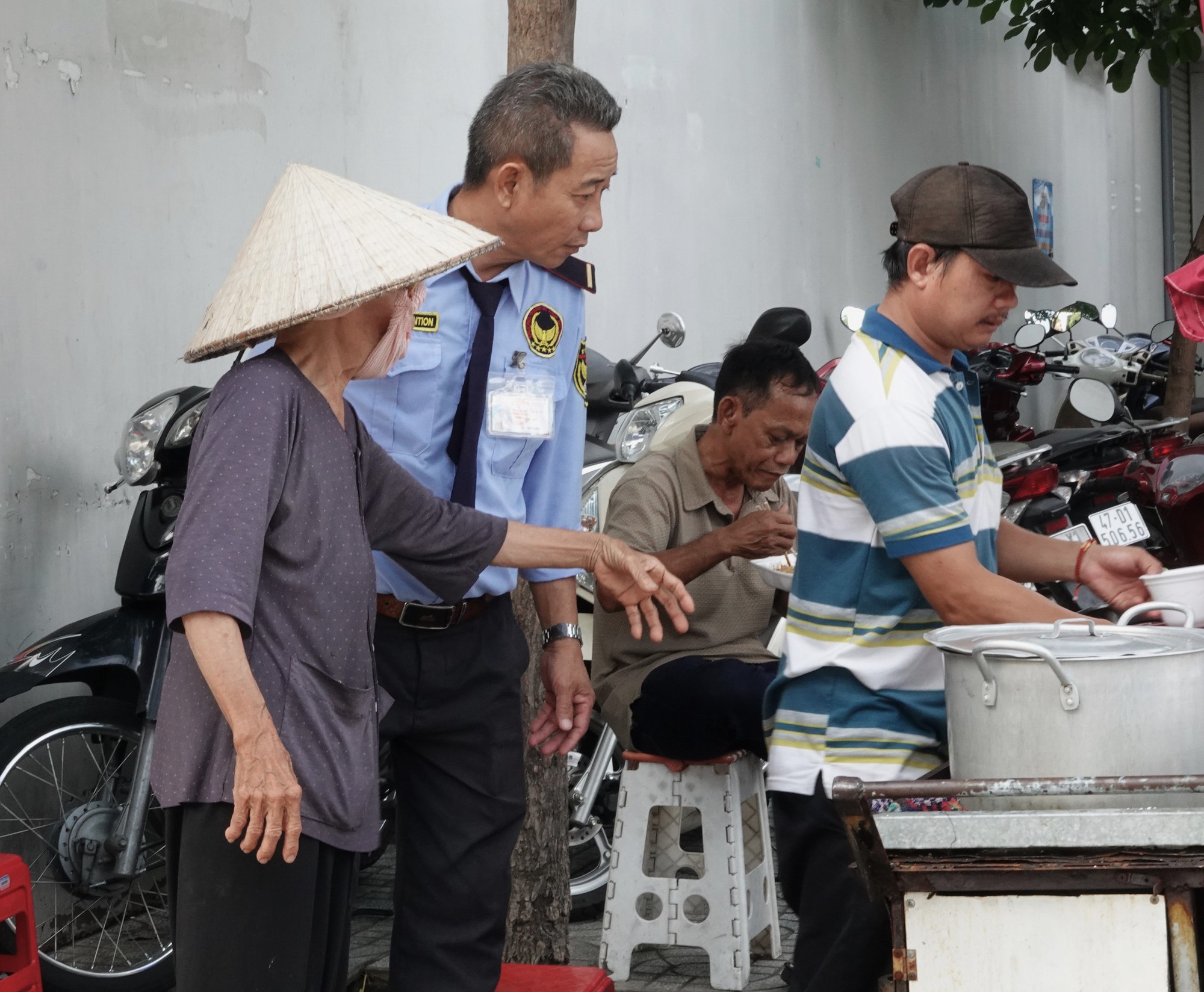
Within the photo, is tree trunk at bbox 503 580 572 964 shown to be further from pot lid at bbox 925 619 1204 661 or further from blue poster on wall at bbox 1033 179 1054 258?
blue poster on wall at bbox 1033 179 1054 258

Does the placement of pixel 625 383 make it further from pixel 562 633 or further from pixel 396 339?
pixel 396 339

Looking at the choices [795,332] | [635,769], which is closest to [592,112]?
[635,769]

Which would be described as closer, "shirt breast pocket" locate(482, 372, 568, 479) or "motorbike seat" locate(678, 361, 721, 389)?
"shirt breast pocket" locate(482, 372, 568, 479)

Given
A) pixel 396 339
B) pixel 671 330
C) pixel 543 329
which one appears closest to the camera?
pixel 396 339

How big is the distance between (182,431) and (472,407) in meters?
1.32

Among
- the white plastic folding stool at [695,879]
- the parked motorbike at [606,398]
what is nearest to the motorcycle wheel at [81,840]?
the white plastic folding stool at [695,879]

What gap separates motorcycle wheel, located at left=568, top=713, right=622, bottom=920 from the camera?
4.38 metres

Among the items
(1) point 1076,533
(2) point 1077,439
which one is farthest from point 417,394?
(2) point 1077,439

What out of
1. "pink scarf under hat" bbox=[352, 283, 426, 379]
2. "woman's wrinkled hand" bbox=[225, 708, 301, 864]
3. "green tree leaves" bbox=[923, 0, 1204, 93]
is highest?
"green tree leaves" bbox=[923, 0, 1204, 93]

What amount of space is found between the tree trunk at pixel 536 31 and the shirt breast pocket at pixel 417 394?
125 cm

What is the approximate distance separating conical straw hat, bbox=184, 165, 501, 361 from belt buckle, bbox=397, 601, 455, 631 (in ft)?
2.00

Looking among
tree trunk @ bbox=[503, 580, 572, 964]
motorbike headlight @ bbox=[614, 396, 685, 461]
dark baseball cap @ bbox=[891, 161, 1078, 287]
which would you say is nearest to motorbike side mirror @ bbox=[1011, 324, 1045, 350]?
motorbike headlight @ bbox=[614, 396, 685, 461]

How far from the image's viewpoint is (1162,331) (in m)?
10.6

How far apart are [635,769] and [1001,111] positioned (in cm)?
856
